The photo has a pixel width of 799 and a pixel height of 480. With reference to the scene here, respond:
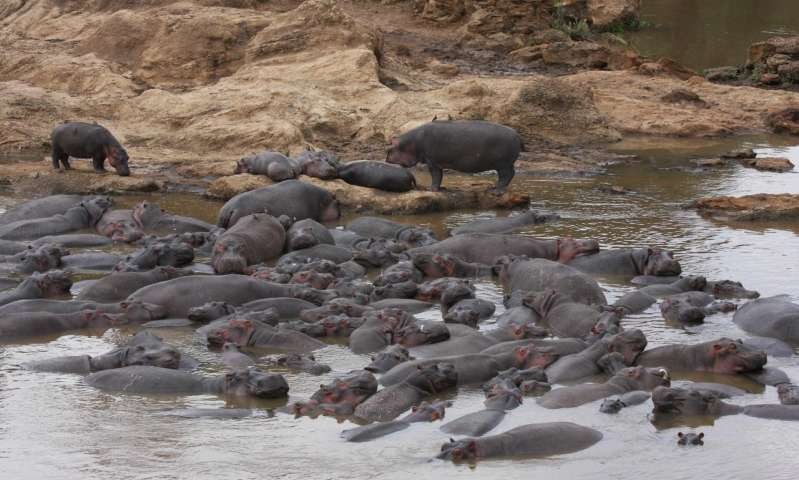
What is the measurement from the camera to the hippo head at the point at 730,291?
968cm

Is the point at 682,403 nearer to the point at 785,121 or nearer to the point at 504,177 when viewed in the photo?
the point at 504,177

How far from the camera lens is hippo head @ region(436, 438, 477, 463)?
640 centimetres

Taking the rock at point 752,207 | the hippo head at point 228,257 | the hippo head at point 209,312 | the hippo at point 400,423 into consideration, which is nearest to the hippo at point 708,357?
the hippo at point 400,423

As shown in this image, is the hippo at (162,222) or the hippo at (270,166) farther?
Answer: the hippo at (270,166)

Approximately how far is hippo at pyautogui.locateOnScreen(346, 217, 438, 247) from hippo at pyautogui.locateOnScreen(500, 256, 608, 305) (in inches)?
45.7

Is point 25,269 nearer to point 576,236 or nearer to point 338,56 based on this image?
point 576,236

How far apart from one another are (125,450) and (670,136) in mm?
12526

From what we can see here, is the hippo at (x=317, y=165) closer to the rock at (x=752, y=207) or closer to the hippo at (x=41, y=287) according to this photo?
the rock at (x=752, y=207)

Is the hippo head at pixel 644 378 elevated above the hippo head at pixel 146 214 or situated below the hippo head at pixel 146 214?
above

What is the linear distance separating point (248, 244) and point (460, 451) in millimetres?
4946

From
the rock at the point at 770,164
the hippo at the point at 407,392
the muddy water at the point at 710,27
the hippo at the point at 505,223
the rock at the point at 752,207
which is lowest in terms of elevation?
the muddy water at the point at 710,27

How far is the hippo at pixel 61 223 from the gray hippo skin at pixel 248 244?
1632mm

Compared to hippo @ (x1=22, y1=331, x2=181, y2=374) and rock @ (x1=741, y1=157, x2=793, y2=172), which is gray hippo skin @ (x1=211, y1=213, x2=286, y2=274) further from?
rock @ (x1=741, y1=157, x2=793, y2=172)

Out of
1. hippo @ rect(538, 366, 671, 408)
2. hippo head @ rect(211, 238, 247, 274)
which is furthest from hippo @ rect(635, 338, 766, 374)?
hippo head @ rect(211, 238, 247, 274)
